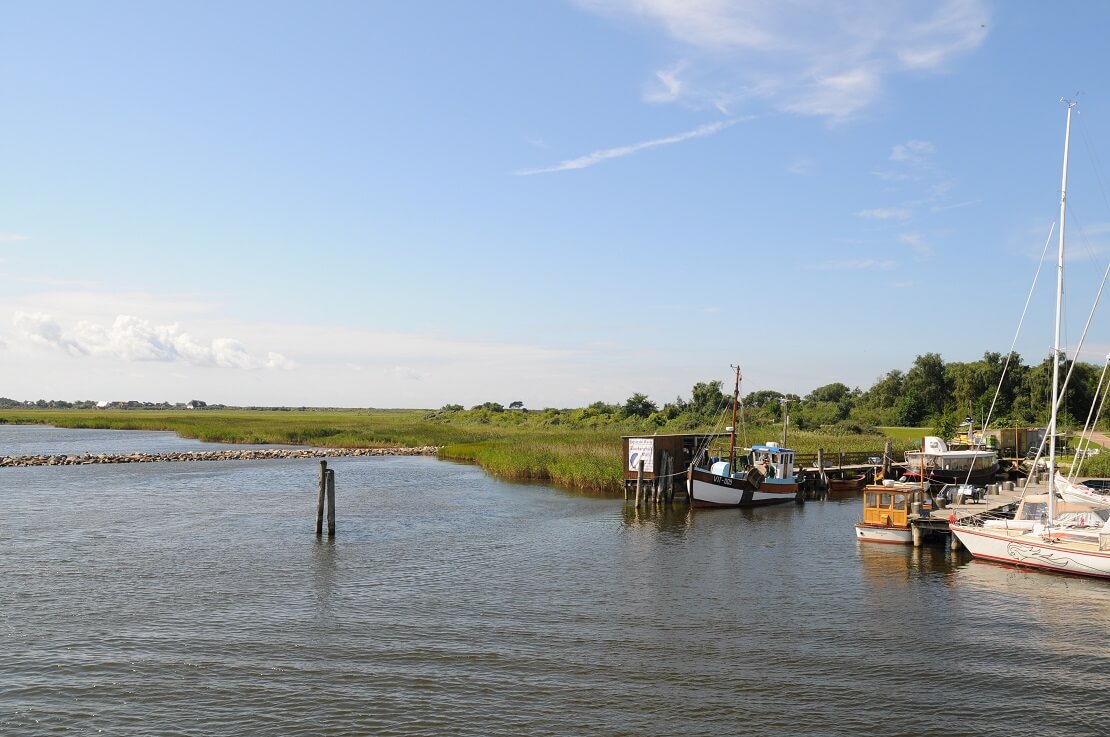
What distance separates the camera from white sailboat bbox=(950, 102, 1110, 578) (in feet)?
83.3

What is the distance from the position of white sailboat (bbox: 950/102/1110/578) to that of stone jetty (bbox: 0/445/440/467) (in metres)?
60.2

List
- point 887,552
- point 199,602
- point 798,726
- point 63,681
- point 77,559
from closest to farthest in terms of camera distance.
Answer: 1. point 798,726
2. point 63,681
3. point 199,602
4. point 77,559
5. point 887,552

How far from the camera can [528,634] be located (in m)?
19.0

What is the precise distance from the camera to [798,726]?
46.1 ft

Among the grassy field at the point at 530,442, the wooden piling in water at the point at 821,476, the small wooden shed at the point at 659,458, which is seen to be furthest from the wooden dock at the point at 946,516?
the grassy field at the point at 530,442

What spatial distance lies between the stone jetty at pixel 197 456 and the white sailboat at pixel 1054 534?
60224 mm

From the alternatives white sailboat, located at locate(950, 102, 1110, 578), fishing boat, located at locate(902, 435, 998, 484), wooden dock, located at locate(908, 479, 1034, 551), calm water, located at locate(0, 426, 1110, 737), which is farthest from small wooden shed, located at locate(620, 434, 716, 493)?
white sailboat, located at locate(950, 102, 1110, 578)

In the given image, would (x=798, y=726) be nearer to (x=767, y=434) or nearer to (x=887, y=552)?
(x=887, y=552)

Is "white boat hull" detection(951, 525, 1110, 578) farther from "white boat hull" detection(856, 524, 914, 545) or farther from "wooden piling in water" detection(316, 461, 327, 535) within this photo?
"wooden piling in water" detection(316, 461, 327, 535)

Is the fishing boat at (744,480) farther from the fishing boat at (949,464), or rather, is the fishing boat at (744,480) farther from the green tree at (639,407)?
the green tree at (639,407)

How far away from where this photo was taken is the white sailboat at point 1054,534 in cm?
2539

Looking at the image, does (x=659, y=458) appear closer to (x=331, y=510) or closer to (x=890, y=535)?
(x=890, y=535)

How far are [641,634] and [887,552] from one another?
1486 cm

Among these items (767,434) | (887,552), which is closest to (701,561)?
(887,552)
